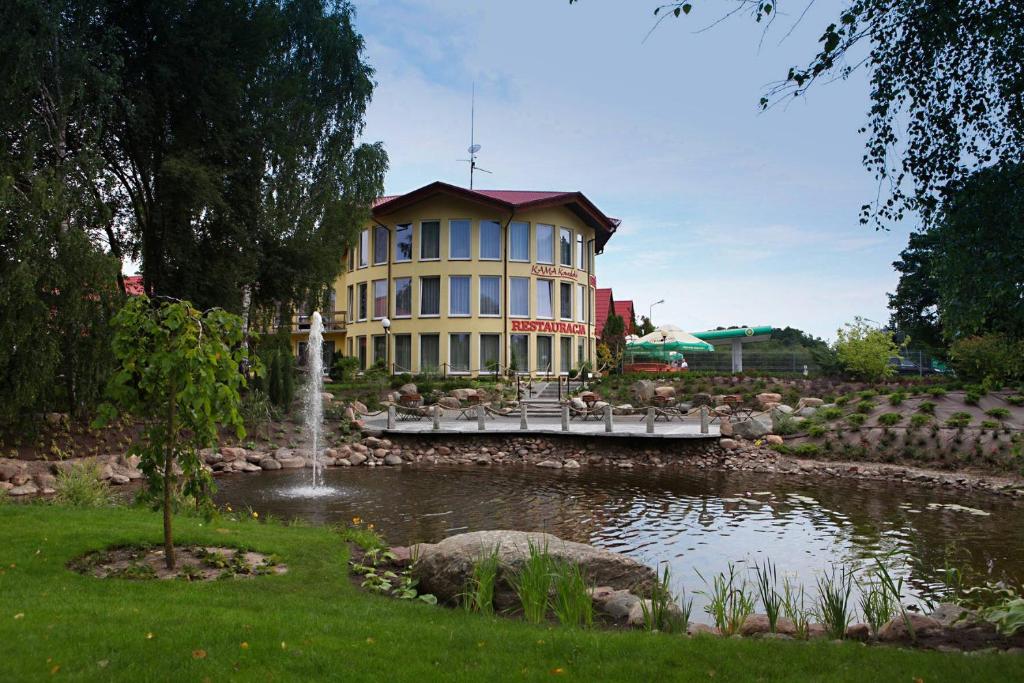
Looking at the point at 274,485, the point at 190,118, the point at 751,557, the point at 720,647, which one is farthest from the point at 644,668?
the point at 190,118

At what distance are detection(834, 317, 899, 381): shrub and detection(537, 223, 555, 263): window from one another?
46.2ft

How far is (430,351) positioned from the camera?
34.9 m

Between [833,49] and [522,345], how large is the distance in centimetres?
2959

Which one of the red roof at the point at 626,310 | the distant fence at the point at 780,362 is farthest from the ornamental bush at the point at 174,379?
the red roof at the point at 626,310

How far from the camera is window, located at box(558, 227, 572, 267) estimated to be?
35.9 meters

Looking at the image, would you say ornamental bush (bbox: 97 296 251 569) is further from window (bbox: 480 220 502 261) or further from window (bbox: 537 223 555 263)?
window (bbox: 537 223 555 263)

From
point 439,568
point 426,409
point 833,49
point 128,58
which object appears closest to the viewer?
point 833,49

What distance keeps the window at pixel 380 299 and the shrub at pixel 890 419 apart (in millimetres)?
23518

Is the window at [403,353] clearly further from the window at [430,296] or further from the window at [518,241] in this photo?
the window at [518,241]

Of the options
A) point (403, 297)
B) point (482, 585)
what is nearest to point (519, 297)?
point (403, 297)

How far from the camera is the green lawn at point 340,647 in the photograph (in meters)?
4.22

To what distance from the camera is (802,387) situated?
28.0 metres

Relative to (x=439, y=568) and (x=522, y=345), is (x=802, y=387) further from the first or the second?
(x=439, y=568)

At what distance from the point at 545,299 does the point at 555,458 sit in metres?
16.5
